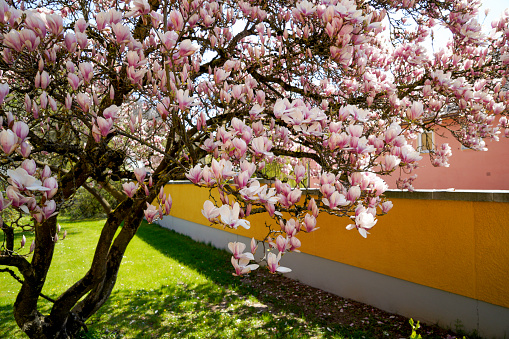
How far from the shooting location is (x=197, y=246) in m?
10.3

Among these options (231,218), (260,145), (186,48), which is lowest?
(231,218)

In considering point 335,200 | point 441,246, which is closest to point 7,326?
point 335,200

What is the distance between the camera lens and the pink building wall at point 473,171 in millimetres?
11062

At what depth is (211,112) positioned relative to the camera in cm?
337

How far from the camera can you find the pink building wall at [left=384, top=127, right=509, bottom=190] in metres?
11.1

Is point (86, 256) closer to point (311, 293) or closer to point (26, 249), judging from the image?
point (26, 249)

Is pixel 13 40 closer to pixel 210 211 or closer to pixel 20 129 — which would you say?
pixel 20 129

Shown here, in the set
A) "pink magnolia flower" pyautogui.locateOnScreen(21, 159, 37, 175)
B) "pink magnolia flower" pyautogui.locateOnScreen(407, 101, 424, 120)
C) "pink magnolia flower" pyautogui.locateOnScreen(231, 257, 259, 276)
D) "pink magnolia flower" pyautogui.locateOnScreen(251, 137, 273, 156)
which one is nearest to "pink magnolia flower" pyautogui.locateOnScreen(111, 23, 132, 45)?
"pink magnolia flower" pyautogui.locateOnScreen(21, 159, 37, 175)

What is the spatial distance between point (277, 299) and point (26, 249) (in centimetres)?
895

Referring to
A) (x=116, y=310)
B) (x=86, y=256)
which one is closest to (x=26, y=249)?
(x=86, y=256)

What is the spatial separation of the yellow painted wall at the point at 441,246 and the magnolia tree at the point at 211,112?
647 mm

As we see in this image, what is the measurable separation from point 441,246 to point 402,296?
102 centimetres

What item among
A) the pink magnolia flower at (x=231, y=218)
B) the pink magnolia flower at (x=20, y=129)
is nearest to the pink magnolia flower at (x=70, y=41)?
the pink magnolia flower at (x=20, y=129)

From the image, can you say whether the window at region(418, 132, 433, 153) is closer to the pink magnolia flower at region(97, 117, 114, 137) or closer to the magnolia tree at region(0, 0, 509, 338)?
the magnolia tree at region(0, 0, 509, 338)
